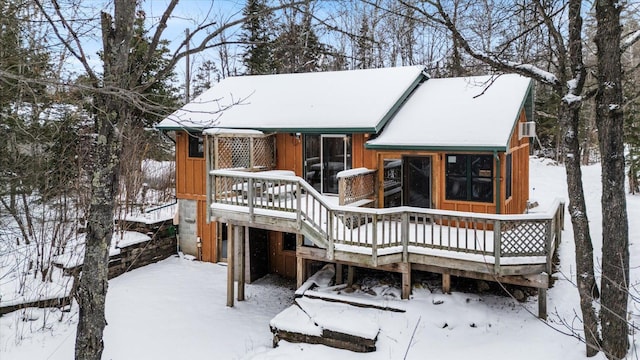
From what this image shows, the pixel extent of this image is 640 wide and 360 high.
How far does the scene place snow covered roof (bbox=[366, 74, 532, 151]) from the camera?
30.4ft

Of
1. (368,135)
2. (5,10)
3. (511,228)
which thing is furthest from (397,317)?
(5,10)

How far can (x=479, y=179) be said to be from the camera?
9.70 metres

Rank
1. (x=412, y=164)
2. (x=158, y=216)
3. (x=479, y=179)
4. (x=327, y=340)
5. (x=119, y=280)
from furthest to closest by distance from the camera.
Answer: (x=158, y=216), (x=119, y=280), (x=412, y=164), (x=479, y=179), (x=327, y=340)

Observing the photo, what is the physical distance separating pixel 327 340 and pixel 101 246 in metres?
4.42

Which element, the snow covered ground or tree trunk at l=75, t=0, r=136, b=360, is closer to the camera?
tree trunk at l=75, t=0, r=136, b=360

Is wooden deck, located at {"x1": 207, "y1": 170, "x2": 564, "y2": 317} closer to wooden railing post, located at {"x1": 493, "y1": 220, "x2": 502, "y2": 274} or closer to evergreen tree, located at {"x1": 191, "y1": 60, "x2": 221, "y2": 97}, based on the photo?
wooden railing post, located at {"x1": 493, "y1": 220, "x2": 502, "y2": 274}

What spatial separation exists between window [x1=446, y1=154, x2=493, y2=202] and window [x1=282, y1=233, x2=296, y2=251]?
5.33 metres

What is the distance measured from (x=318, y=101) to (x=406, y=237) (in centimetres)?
520

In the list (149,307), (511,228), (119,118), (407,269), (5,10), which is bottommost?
(149,307)

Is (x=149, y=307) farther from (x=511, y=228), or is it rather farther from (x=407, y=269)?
(x=511, y=228)

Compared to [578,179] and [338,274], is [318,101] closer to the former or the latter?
[338,274]

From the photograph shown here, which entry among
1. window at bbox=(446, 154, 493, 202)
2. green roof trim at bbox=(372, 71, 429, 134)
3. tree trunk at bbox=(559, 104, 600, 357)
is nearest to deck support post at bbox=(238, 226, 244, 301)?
green roof trim at bbox=(372, 71, 429, 134)

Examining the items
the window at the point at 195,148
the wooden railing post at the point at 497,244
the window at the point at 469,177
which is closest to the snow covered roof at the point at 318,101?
the window at the point at 195,148

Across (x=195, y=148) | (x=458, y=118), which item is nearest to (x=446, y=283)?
(x=458, y=118)
